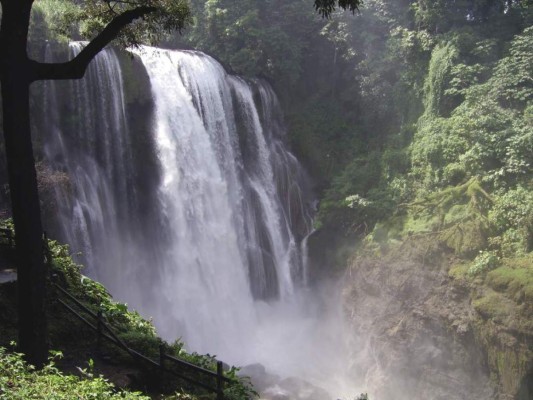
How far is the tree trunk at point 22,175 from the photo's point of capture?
624 cm

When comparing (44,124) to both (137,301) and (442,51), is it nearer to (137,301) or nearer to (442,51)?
(137,301)

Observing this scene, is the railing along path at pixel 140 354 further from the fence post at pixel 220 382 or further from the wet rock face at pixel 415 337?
the wet rock face at pixel 415 337

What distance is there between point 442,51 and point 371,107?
4378mm

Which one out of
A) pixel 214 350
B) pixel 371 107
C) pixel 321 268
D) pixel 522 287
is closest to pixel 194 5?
pixel 371 107

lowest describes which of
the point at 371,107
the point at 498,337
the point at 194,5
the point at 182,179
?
the point at 498,337

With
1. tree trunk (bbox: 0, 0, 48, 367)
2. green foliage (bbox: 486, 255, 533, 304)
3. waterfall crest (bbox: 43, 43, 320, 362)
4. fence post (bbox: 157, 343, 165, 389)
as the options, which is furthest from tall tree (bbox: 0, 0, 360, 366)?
green foliage (bbox: 486, 255, 533, 304)

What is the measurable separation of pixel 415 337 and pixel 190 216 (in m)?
9.64

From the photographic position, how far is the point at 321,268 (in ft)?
73.3

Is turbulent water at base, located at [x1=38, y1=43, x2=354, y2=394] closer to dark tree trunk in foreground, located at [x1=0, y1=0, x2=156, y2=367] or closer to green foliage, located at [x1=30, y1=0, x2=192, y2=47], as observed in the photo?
green foliage, located at [x1=30, y1=0, x2=192, y2=47]

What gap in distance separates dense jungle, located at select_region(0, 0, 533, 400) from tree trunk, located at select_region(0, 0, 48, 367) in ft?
31.5

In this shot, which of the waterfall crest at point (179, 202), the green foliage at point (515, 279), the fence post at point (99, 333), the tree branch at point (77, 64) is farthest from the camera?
the waterfall crest at point (179, 202)

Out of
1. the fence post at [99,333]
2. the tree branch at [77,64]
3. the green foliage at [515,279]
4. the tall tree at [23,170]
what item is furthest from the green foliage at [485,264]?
the tall tree at [23,170]

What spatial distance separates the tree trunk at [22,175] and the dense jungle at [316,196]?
9616 mm

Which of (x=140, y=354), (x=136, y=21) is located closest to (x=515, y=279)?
(x=140, y=354)
